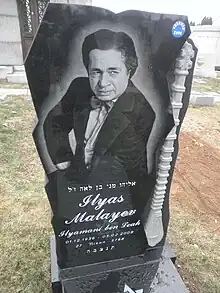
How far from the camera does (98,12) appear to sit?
107 centimetres

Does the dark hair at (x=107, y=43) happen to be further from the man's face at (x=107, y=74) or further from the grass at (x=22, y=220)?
the grass at (x=22, y=220)

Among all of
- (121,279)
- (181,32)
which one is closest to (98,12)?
(181,32)

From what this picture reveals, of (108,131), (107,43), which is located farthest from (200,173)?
(107,43)

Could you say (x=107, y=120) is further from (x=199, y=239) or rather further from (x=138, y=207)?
(x=199, y=239)

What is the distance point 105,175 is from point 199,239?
4.07 feet

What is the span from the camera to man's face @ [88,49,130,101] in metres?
1.15

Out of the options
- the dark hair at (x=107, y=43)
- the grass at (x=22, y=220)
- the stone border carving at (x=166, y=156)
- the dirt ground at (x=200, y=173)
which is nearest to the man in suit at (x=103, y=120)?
the dark hair at (x=107, y=43)

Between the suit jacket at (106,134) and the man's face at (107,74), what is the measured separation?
0.04 meters

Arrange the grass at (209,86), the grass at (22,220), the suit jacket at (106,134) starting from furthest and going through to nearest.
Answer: the grass at (209,86), the grass at (22,220), the suit jacket at (106,134)

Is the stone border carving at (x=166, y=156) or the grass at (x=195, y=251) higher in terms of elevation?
the stone border carving at (x=166, y=156)

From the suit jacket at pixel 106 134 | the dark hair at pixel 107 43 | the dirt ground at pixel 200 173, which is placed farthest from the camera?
the dirt ground at pixel 200 173

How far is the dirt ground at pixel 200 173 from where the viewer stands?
254cm

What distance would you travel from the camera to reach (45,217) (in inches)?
92.0

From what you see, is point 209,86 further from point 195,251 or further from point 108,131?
point 108,131
